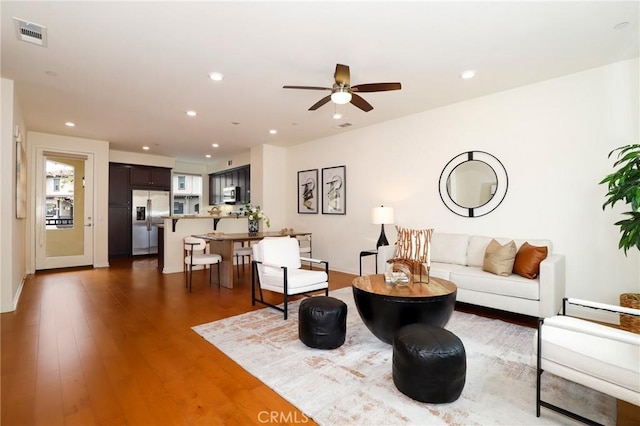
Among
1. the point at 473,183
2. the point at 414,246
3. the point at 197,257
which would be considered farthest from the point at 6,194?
the point at 473,183

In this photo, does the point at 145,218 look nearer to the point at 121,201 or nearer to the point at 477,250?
the point at 121,201

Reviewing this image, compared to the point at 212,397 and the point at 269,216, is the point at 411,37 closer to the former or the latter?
the point at 212,397

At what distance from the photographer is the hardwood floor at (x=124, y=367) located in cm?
188

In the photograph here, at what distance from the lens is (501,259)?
3.58 m

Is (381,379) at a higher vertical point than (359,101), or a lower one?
lower

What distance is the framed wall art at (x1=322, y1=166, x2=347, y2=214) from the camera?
20.7 ft

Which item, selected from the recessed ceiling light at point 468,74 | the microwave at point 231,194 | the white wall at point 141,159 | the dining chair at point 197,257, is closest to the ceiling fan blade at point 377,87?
the recessed ceiling light at point 468,74

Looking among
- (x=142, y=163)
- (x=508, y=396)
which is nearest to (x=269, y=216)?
(x=142, y=163)

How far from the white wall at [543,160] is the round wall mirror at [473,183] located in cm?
9

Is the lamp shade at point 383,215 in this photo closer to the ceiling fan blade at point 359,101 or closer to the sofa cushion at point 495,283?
the sofa cushion at point 495,283

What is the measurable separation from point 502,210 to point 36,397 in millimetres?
5126

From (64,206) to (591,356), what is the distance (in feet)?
29.5

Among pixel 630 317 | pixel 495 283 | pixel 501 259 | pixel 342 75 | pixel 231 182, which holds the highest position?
pixel 342 75

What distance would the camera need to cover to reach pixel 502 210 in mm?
4195
